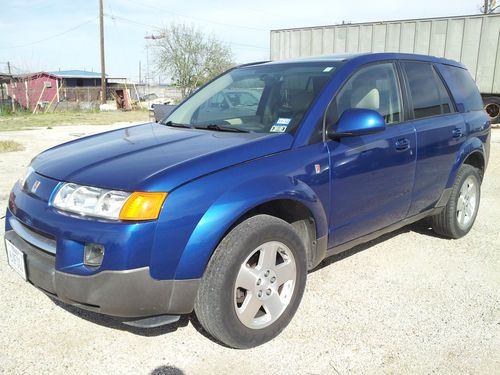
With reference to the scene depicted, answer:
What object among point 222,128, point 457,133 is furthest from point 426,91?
point 222,128

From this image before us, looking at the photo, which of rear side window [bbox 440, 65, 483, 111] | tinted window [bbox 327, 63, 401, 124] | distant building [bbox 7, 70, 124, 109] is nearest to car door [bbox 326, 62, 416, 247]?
tinted window [bbox 327, 63, 401, 124]

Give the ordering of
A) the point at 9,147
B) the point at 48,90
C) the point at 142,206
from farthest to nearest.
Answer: the point at 48,90
the point at 9,147
the point at 142,206

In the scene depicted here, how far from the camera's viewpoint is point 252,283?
2617mm

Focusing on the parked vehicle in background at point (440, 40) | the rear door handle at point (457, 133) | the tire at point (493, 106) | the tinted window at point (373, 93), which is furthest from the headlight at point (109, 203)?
the tire at point (493, 106)

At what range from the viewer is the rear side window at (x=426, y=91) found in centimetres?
382

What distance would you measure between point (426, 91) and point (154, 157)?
253 cm

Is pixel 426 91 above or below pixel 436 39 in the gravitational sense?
below

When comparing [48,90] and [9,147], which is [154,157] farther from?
[48,90]

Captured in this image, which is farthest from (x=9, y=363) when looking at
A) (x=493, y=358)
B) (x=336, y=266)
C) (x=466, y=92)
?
(x=466, y=92)

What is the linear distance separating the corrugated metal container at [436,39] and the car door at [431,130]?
9800mm

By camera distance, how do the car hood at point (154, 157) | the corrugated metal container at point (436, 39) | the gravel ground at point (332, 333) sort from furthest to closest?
the corrugated metal container at point (436, 39), the gravel ground at point (332, 333), the car hood at point (154, 157)

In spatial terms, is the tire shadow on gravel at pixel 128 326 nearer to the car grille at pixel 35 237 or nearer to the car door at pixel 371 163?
the car grille at pixel 35 237

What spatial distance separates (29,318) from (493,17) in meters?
14.9

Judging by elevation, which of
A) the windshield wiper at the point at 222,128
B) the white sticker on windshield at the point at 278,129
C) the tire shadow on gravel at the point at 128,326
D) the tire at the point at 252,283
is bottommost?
the tire shadow on gravel at the point at 128,326
